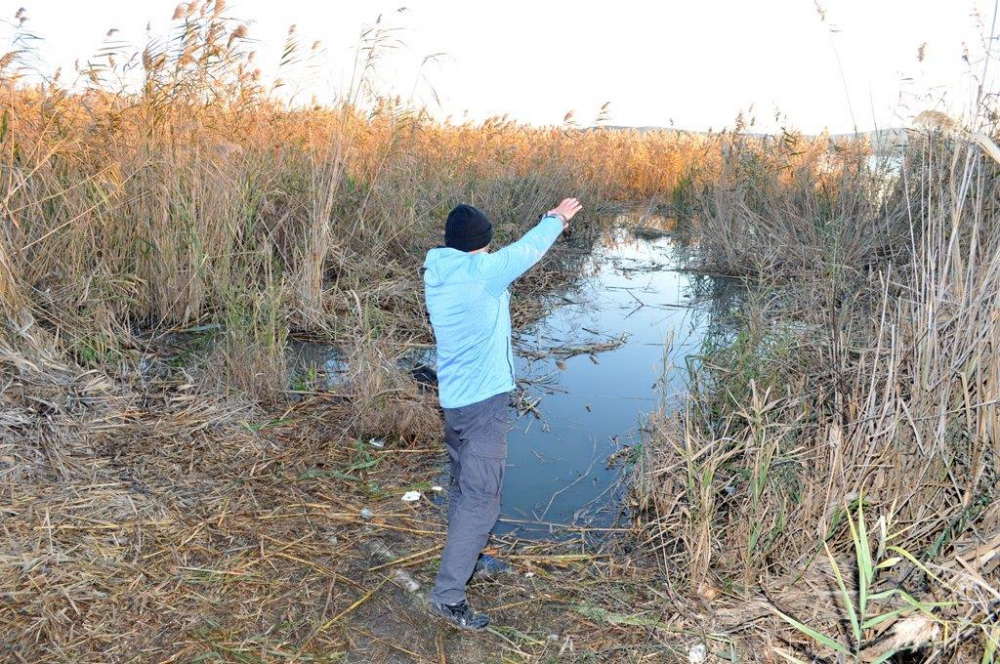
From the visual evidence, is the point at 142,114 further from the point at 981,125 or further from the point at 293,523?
the point at 981,125

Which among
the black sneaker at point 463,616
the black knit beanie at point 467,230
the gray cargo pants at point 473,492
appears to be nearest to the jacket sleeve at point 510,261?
the black knit beanie at point 467,230

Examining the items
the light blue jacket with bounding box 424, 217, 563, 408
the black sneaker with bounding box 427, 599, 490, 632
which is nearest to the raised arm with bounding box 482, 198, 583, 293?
the light blue jacket with bounding box 424, 217, 563, 408

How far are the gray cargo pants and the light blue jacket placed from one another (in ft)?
0.23

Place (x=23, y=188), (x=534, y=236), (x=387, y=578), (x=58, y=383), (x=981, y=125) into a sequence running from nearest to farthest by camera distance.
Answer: (x=981, y=125), (x=534, y=236), (x=387, y=578), (x=58, y=383), (x=23, y=188)

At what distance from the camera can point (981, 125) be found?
261cm

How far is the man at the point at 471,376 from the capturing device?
9.27 ft

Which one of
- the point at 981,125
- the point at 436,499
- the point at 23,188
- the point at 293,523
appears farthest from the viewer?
the point at 23,188

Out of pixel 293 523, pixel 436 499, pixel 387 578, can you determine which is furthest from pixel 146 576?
pixel 436 499

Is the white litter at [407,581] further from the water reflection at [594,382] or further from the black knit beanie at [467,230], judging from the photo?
the black knit beanie at [467,230]

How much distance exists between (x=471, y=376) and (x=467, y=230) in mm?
526

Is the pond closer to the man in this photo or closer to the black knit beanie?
the man

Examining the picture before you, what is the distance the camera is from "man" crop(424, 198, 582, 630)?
2826 mm

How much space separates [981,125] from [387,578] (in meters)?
2.66

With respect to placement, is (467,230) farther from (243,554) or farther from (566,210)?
(243,554)
